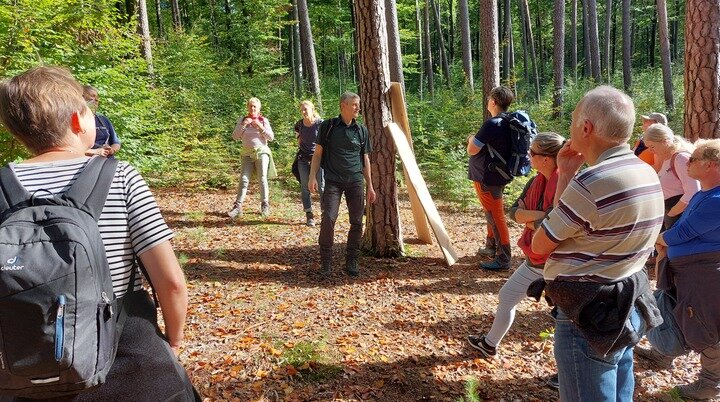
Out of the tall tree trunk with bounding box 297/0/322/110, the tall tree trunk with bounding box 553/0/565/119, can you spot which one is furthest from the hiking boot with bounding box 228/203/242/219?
the tall tree trunk with bounding box 553/0/565/119

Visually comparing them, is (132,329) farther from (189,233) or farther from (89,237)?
(189,233)

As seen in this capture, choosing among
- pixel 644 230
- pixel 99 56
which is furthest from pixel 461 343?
pixel 99 56

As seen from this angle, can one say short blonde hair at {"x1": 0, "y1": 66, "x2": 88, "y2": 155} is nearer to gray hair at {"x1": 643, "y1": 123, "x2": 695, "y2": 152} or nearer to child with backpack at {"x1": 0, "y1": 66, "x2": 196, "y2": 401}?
child with backpack at {"x1": 0, "y1": 66, "x2": 196, "y2": 401}

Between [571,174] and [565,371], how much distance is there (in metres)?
1.19

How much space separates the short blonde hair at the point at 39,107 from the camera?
1.49 metres

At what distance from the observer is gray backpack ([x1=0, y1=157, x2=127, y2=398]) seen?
129 centimetres

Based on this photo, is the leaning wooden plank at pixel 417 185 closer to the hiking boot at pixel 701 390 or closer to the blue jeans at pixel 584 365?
the hiking boot at pixel 701 390

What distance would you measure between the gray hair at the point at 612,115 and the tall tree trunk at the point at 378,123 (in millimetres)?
4070

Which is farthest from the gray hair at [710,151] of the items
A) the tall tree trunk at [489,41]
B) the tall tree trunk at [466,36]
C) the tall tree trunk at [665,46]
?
the tall tree trunk at [665,46]

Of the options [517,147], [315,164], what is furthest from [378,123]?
[517,147]

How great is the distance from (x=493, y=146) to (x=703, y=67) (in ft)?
10.1

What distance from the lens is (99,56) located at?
8.02 metres

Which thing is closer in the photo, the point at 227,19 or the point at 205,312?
the point at 205,312

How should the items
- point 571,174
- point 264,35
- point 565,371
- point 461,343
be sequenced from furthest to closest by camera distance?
point 264,35
point 461,343
point 571,174
point 565,371
